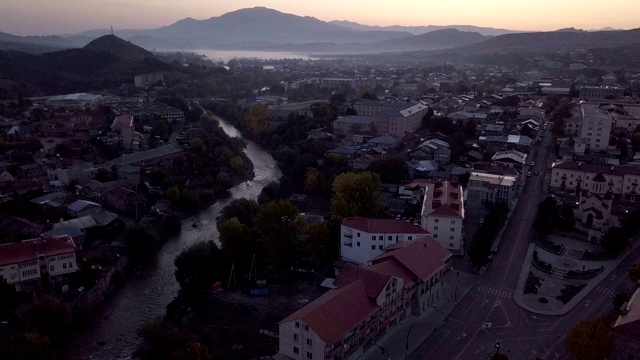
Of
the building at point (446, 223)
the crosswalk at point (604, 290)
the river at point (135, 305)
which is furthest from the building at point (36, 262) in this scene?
the crosswalk at point (604, 290)

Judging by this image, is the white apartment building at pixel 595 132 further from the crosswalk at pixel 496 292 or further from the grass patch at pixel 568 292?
the crosswalk at pixel 496 292

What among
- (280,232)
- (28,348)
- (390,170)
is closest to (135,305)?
(28,348)

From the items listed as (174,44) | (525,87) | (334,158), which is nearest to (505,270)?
(334,158)

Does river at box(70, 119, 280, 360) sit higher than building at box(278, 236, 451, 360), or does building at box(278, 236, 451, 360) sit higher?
building at box(278, 236, 451, 360)

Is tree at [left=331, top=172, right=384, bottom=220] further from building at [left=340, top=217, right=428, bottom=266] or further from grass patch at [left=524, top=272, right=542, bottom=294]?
grass patch at [left=524, top=272, right=542, bottom=294]

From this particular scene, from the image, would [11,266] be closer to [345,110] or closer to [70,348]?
[70,348]

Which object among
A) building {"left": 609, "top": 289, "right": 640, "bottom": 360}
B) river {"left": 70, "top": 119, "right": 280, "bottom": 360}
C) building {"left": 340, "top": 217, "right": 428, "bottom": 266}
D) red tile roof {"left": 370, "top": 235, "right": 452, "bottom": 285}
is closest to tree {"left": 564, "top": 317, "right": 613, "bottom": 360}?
building {"left": 609, "top": 289, "right": 640, "bottom": 360}
